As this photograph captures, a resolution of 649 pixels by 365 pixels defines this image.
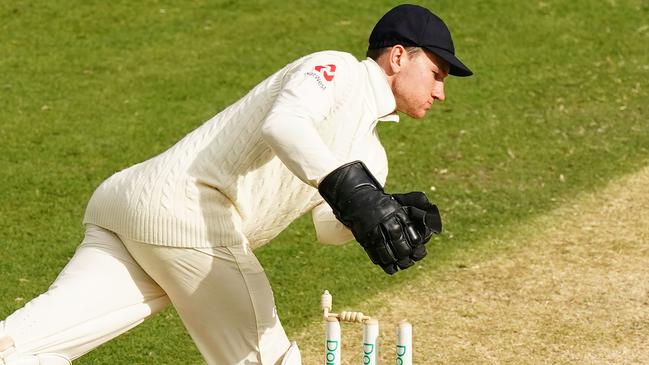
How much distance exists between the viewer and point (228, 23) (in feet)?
38.5

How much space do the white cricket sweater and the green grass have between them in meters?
1.89

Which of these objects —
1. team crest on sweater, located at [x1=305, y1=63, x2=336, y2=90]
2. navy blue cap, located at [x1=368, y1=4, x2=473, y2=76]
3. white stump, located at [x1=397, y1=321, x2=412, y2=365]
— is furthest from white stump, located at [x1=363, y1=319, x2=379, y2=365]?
navy blue cap, located at [x1=368, y1=4, x2=473, y2=76]

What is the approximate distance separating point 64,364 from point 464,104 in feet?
19.8

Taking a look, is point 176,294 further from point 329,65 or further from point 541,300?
point 541,300

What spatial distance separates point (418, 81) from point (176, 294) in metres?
1.19

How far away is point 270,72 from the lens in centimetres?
1073

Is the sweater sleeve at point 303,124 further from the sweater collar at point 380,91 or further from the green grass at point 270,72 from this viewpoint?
the green grass at point 270,72

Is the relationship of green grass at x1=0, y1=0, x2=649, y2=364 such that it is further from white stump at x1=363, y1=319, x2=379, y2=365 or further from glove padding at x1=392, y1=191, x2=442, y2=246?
glove padding at x1=392, y1=191, x2=442, y2=246

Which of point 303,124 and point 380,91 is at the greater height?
point 303,124

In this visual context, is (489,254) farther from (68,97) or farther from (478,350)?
(68,97)

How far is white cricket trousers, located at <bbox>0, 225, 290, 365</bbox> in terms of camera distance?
469 cm

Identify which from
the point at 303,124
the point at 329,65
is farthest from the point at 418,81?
the point at 303,124

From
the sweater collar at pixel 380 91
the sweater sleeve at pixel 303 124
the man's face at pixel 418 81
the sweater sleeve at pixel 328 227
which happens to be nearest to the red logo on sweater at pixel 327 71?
the sweater sleeve at pixel 303 124

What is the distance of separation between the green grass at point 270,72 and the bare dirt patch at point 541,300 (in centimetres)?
20
